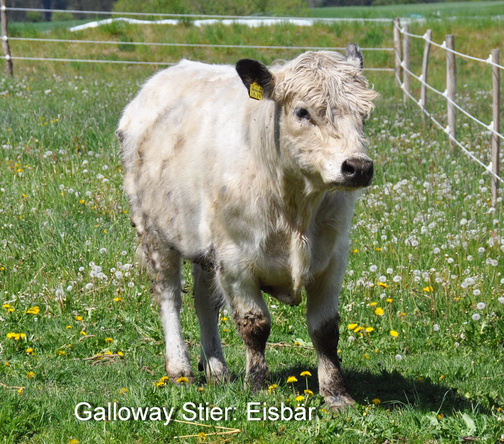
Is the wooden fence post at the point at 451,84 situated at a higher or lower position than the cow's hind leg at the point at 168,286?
higher

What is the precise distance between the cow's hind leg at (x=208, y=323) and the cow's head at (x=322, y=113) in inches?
57.4

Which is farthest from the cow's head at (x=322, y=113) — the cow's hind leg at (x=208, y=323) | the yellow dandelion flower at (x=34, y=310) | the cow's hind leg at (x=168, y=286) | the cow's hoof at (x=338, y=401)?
the yellow dandelion flower at (x=34, y=310)

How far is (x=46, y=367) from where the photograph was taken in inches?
198

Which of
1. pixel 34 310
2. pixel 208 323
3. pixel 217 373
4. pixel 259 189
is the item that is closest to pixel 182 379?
pixel 217 373

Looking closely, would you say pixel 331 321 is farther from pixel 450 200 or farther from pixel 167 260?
pixel 450 200

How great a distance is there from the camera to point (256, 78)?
13.5ft

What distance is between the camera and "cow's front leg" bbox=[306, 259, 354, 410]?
4430 millimetres

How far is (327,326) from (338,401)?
44 cm

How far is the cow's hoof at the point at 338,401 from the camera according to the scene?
429cm

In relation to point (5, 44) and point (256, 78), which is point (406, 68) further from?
point (256, 78)

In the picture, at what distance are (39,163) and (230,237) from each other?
18.2ft

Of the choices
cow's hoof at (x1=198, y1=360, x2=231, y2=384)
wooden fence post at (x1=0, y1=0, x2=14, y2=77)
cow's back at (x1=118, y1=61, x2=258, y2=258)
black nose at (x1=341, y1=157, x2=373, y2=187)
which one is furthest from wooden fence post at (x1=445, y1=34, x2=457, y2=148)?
wooden fence post at (x1=0, y1=0, x2=14, y2=77)

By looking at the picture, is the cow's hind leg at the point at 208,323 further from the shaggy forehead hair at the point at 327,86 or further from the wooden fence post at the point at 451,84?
the wooden fence post at the point at 451,84

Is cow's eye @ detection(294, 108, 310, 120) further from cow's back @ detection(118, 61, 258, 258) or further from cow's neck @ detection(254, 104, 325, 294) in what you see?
cow's back @ detection(118, 61, 258, 258)
